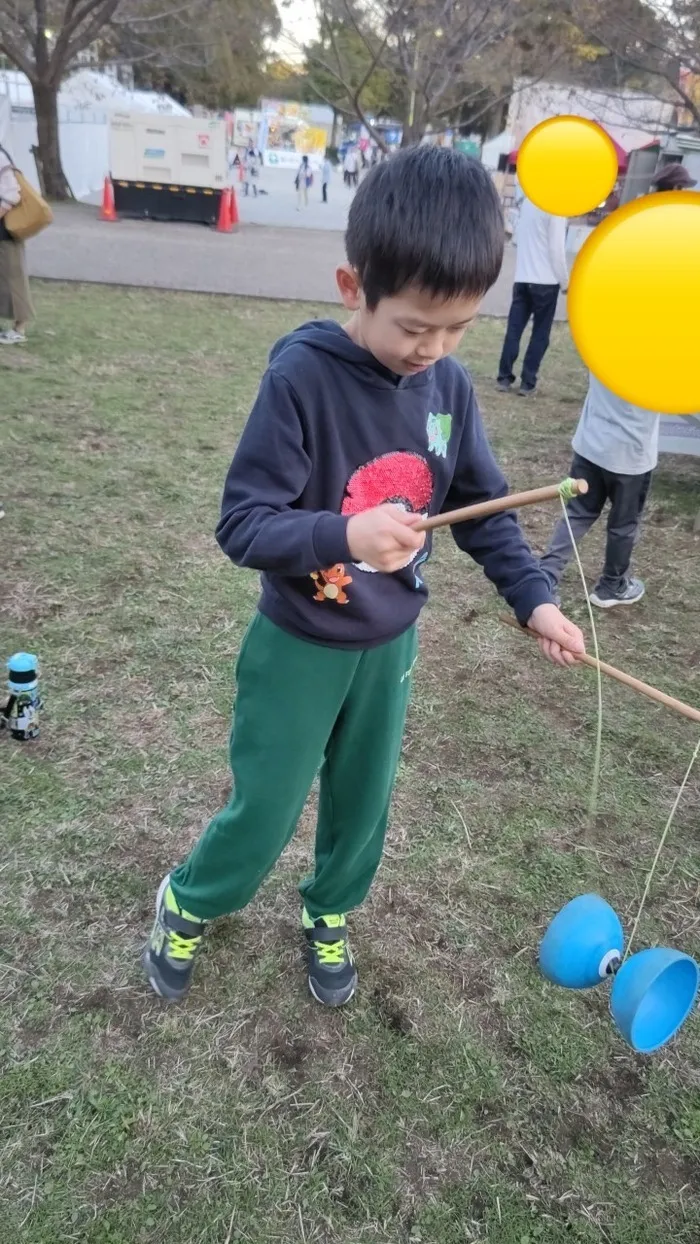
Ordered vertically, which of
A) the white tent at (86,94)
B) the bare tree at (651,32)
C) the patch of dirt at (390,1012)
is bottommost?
the patch of dirt at (390,1012)

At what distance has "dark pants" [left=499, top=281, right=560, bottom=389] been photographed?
640cm

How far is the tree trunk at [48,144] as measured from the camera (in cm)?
1566

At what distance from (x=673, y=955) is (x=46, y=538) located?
3.16 meters

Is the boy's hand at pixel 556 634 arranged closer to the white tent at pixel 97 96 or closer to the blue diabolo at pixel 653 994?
the blue diabolo at pixel 653 994

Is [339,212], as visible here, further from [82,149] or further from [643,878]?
[643,878]

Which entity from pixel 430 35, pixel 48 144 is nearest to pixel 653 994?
pixel 430 35

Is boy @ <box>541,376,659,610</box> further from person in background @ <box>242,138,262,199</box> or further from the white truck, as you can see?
person in background @ <box>242,138,262,199</box>

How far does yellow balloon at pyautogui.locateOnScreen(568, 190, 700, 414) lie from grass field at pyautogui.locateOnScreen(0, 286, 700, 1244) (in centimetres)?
136

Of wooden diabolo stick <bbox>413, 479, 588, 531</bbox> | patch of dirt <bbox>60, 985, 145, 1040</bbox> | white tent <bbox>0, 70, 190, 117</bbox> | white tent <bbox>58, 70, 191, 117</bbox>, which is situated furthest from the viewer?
white tent <bbox>58, 70, 191, 117</bbox>

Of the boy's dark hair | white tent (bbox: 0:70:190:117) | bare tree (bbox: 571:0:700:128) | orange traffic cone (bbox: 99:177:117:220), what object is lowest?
orange traffic cone (bbox: 99:177:117:220)

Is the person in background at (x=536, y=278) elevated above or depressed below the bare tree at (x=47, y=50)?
below

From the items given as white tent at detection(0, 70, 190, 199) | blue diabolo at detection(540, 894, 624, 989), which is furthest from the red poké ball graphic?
white tent at detection(0, 70, 190, 199)

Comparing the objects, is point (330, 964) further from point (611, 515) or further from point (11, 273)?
point (11, 273)

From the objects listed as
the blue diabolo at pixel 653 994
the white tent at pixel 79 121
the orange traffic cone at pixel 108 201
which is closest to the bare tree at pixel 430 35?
the orange traffic cone at pixel 108 201
